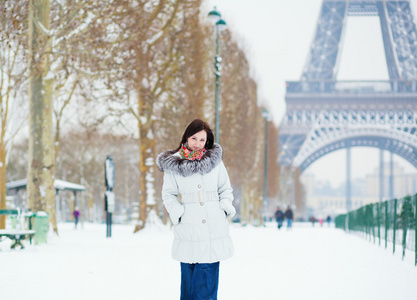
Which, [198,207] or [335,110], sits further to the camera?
A: [335,110]


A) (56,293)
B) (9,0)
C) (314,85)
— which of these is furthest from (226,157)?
(314,85)

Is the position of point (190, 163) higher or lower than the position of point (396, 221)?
higher

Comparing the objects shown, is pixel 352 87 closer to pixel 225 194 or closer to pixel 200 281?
pixel 225 194

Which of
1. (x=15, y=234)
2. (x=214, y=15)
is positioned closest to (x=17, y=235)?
(x=15, y=234)

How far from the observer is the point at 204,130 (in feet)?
17.7

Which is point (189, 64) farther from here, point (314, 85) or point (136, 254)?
point (314, 85)

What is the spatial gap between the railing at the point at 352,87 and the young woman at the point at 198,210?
6977 centimetres

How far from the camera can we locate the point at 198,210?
5.27 meters

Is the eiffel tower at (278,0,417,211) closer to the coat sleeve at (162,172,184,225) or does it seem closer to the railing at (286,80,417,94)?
the railing at (286,80,417,94)

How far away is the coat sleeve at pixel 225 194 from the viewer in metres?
5.32

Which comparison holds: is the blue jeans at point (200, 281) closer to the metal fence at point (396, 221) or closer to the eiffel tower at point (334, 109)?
the metal fence at point (396, 221)

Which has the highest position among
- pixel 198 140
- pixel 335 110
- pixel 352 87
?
pixel 352 87

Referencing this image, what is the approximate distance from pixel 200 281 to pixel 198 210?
0.52 metres

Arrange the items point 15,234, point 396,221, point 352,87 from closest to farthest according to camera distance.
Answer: point 15,234, point 396,221, point 352,87
